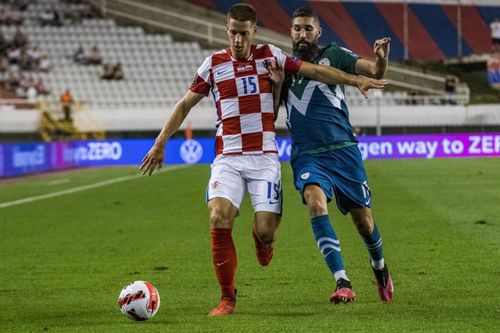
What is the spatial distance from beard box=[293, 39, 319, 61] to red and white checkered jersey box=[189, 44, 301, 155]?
8.8 inches

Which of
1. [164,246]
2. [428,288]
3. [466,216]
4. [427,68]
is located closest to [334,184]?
[428,288]

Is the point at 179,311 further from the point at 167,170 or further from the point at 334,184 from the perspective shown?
the point at 167,170

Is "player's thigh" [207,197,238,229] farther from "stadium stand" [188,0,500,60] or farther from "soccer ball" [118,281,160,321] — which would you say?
"stadium stand" [188,0,500,60]

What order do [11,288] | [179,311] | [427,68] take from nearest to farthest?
[179,311], [11,288], [427,68]

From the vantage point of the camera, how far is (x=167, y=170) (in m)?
33.5

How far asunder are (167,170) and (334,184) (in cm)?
2550

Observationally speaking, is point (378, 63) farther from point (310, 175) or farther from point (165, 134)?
point (165, 134)

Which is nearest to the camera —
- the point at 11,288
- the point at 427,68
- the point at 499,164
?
the point at 11,288

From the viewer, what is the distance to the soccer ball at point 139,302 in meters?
7.32

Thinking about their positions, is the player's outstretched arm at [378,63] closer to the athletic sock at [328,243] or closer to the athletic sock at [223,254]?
the athletic sock at [328,243]

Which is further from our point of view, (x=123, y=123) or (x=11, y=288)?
(x=123, y=123)

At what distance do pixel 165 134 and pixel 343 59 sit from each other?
57.4 inches

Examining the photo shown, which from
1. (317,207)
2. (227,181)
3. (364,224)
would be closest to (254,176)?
(227,181)

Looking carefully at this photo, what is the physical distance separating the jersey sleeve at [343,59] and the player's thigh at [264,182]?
880 millimetres
